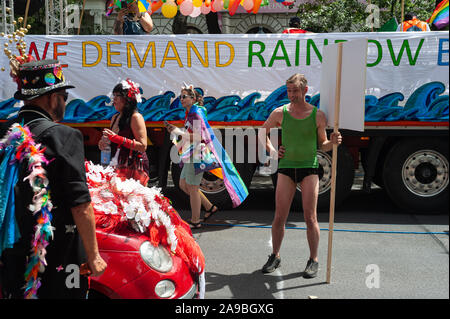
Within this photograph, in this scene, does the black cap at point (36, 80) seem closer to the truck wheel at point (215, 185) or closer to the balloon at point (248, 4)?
the truck wheel at point (215, 185)

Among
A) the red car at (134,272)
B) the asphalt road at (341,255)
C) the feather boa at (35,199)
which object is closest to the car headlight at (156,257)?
the red car at (134,272)

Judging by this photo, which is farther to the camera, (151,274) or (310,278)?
(310,278)

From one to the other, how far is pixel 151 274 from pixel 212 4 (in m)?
6.82

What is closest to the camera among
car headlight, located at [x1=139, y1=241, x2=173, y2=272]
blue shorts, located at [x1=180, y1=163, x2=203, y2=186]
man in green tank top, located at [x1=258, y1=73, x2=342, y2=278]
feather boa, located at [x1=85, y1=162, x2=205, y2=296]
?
car headlight, located at [x1=139, y1=241, x2=173, y2=272]


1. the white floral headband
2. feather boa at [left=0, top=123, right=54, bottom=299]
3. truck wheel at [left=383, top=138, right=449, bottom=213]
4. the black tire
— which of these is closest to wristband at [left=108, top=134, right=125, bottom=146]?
the white floral headband

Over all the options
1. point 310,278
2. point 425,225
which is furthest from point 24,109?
point 425,225

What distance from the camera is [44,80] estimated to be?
105 inches

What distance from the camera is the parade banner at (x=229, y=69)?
7.34 metres

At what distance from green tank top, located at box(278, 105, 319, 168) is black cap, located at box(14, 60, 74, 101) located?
273 centimetres

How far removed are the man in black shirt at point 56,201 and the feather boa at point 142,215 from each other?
0.55 meters

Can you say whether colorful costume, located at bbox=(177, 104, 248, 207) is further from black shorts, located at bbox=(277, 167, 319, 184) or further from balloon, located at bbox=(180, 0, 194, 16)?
balloon, located at bbox=(180, 0, 194, 16)

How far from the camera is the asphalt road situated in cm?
468

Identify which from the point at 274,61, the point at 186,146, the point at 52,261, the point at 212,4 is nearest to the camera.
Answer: the point at 52,261
